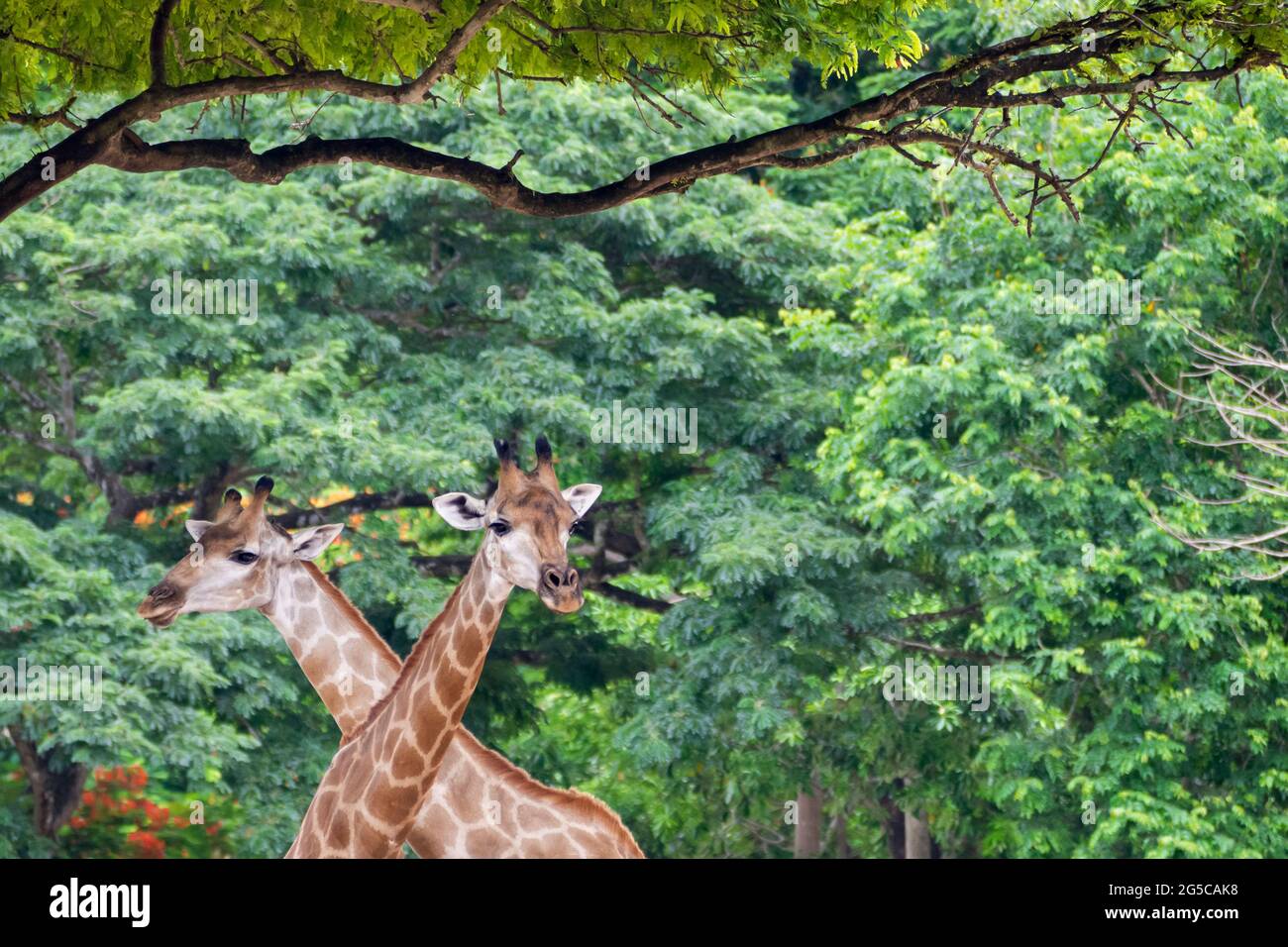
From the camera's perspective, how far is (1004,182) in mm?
12883

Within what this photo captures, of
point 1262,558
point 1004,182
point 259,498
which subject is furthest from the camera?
point 1004,182

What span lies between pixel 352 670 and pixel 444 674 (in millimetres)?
999

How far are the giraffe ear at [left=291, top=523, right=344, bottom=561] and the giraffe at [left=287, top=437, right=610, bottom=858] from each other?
83 centimetres

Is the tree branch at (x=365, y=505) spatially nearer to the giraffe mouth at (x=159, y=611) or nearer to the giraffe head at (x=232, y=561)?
the giraffe head at (x=232, y=561)

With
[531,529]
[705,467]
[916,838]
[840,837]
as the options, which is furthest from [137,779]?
[531,529]

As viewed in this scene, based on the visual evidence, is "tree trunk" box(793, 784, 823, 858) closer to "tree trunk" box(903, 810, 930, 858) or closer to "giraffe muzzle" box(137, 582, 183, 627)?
"tree trunk" box(903, 810, 930, 858)

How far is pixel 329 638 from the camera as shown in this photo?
7844 millimetres

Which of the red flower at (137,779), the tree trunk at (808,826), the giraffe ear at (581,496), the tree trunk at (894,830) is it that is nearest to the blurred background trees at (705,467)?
the red flower at (137,779)

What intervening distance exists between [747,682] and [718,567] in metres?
0.78

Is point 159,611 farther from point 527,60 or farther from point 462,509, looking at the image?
point 527,60

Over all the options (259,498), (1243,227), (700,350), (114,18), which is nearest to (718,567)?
(700,350)

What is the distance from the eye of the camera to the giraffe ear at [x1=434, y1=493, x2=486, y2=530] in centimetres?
727

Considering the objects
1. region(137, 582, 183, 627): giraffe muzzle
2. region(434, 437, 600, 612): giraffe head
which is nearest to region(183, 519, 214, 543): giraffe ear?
region(137, 582, 183, 627): giraffe muzzle

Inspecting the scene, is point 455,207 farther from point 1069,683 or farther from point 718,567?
Result: point 1069,683
